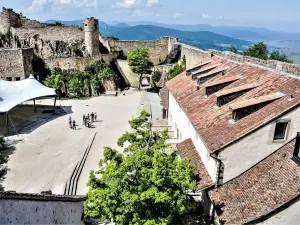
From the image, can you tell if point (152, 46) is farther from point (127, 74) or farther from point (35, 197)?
point (35, 197)

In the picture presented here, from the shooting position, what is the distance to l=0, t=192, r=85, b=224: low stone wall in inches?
292

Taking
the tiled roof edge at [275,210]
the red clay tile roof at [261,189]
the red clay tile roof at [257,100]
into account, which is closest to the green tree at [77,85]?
the red clay tile roof at [257,100]

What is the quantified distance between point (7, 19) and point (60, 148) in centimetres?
3926

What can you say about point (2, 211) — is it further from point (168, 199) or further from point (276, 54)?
point (276, 54)

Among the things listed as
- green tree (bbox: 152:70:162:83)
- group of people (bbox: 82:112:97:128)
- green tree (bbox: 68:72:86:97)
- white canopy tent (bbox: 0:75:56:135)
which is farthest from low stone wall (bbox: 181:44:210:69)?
white canopy tent (bbox: 0:75:56:135)

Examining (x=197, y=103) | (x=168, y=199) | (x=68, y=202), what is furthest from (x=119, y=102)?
(x=168, y=199)

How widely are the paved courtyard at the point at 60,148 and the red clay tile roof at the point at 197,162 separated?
6856mm

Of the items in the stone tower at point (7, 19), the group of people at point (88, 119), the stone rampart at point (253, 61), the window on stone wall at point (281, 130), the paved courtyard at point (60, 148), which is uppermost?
the stone tower at point (7, 19)

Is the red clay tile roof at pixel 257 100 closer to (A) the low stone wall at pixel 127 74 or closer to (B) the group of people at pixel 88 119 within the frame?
(B) the group of people at pixel 88 119

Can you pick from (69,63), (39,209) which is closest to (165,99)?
(39,209)

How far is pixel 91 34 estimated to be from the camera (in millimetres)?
51500

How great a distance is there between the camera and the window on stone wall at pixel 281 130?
42.7 feet

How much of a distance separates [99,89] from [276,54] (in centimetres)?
3465

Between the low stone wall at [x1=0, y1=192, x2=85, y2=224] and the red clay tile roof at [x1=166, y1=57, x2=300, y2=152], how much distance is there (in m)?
6.64
